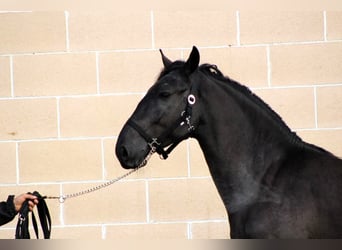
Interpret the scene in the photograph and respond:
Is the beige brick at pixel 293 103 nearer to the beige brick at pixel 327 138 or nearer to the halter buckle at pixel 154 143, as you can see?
the beige brick at pixel 327 138

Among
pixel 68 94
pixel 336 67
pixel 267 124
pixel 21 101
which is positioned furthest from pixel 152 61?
pixel 267 124

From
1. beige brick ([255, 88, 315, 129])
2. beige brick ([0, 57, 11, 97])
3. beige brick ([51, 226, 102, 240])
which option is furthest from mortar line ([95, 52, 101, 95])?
beige brick ([255, 88, 315, 129])

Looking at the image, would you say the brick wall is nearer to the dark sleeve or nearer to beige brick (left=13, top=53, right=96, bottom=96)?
beige brick (left=13, top=53, right=96, bottom=96)

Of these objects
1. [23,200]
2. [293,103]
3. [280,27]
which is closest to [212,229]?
[293,103]

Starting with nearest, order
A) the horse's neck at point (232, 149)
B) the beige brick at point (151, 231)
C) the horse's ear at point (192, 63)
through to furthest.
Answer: the horse's neck at point (232, 149) < the horse's ear at point (192, 63) < the beige brick at point (151, 231)

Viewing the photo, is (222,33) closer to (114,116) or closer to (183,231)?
(114,116)

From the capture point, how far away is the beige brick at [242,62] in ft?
18.0

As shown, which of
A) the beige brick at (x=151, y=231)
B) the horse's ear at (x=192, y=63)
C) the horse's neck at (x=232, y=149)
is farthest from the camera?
the beige brick at (x=151, y=231)

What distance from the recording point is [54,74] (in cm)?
551

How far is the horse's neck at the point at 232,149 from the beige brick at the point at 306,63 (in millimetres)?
1551

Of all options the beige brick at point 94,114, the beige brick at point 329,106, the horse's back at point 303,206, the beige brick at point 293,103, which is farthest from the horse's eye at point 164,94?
the beige brick at point 329,106

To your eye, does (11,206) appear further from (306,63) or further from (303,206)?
(306,63)

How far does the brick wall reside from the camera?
5.44 m

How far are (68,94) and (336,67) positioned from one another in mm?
1941
